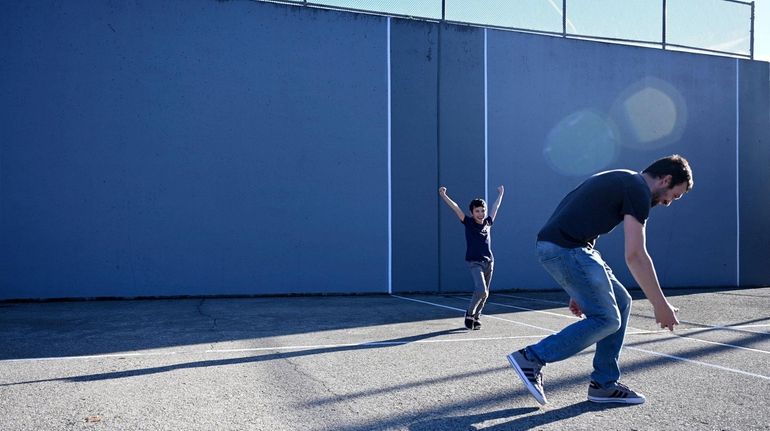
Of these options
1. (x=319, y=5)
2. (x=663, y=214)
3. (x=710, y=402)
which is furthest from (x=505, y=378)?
(x=663, y=214)

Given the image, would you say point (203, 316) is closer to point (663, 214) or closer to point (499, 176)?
point (499, 176)

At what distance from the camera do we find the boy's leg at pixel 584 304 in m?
3.73

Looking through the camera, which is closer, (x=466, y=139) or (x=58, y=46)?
(x=58, y=46)

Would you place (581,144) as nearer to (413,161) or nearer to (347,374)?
(413,161)

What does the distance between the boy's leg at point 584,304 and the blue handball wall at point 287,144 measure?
898 centimetres

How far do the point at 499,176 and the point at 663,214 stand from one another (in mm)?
4699

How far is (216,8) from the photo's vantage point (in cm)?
1218

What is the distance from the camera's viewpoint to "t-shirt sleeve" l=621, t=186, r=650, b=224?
3582 mm

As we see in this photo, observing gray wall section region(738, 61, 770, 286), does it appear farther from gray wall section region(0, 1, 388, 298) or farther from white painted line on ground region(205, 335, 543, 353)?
white painted line on ground region(205, 335, 543, 353)

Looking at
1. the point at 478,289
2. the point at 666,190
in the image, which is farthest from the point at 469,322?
the point at 666,190

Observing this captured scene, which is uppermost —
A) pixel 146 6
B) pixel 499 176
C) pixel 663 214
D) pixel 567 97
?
pixel 146 6

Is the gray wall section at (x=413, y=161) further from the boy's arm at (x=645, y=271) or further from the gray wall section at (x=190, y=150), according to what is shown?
the boy's arm at (x=645, y=271)

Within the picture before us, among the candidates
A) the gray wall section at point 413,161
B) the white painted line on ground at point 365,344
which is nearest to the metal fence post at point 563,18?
the gray wall section at point 413,161

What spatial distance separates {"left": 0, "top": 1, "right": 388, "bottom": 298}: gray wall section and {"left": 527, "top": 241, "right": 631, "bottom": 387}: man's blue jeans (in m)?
8.94
